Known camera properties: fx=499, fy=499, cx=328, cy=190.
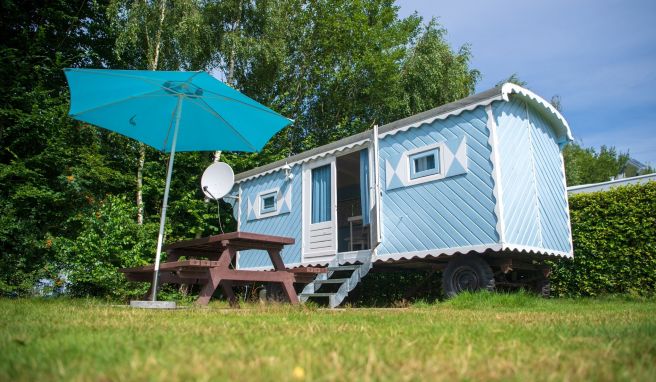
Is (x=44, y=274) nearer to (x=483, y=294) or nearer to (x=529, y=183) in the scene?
(x=483, y=294)

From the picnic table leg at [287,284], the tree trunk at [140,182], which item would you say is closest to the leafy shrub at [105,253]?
the tree trunk at [140,182]

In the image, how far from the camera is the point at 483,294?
5.60 meters

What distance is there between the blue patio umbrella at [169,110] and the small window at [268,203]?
3370 mm

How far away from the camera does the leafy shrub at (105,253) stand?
773 centimetres

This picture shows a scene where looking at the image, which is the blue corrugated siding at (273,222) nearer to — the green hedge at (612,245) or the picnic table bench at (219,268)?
the picnic table bench at (219,268)

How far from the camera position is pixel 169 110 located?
5.44 m

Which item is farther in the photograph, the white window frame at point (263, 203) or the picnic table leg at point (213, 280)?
the white window frame at point (263, 203)

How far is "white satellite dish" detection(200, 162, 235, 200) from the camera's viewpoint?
22.2 ft

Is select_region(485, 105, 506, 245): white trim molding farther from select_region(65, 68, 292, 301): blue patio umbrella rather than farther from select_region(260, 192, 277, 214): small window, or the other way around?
select_region(260, 192, 277, 214): small window

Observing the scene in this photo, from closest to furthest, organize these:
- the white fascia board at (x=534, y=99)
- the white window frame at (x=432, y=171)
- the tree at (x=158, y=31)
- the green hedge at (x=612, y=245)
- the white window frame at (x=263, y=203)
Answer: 1. the white fascia board at (x=534, y=99)
2. the white window frame at (x=432, y=171)
3. the green hedge at (x=612, y=245)
4. the white window frame at (x=263, y=203)
5. the tree at (x=158, y=31)

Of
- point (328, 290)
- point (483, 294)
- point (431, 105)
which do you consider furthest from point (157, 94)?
point (431, 105)

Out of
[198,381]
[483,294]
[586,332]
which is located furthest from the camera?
[483,294]

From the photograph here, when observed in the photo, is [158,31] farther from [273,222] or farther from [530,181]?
[530,181]

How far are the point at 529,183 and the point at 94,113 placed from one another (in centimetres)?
536
